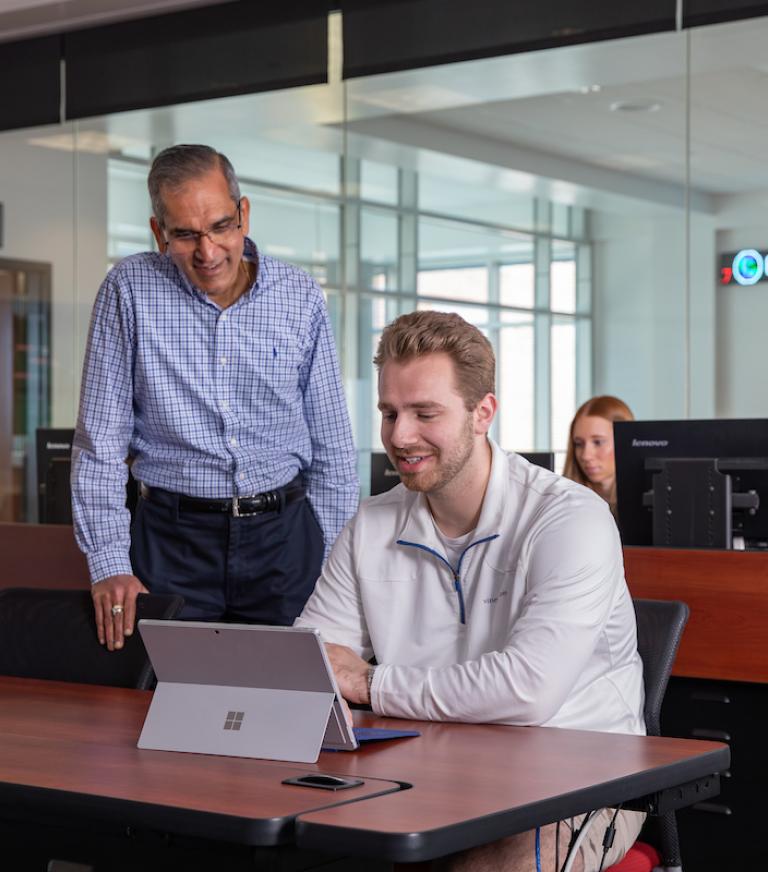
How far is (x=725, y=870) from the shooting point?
2994 mm

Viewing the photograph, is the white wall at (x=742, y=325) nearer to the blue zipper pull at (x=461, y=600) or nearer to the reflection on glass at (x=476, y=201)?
the reflection on glass at (x=476, y=201)

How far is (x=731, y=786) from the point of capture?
300 centimetres

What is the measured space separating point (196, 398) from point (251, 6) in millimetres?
3762

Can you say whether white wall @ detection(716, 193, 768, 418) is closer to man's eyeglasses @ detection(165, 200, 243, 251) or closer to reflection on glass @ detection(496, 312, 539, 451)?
reflection on glass @ detection(496, 312, 539, 451)

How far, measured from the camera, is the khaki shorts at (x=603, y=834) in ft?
6.59

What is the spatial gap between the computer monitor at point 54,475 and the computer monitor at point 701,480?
1737mm

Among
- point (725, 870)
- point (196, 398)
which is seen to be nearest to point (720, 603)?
point (725, 870)

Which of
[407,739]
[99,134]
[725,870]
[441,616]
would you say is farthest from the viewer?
[99,134]

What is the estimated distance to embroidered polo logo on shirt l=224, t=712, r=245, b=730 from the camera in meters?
1.89

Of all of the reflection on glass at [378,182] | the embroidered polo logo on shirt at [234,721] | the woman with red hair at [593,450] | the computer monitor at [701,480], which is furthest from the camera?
the reflection on glass at [378,182]

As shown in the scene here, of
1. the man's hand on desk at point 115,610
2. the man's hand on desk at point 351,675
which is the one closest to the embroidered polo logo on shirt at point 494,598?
the man's hand on desk at point 351,675

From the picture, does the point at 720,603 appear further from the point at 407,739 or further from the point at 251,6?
the point at 251,6

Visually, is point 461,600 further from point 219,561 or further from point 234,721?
point 219,561

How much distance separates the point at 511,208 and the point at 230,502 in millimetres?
3940
